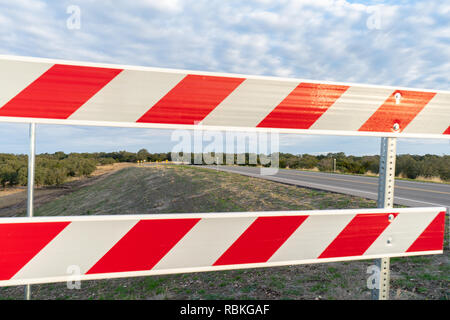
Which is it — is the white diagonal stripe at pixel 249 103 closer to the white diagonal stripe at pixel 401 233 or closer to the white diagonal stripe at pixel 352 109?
the white diagonal stripe at pixel 352 109

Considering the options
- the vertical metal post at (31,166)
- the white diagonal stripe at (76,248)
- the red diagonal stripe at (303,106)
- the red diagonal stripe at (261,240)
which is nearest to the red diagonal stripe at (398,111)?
the red diagonal stripe at (303,106)

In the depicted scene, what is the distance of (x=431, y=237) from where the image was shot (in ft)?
6.84

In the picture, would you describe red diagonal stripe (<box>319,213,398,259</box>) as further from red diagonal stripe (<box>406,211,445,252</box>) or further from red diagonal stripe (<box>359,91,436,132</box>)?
red diagonal stripe (<box>359,91,436,132</box>)

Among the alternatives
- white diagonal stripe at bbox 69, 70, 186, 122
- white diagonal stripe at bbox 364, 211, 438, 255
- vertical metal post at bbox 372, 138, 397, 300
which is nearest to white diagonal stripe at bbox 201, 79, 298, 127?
white diagonal stripe at bbox 69, 70, 186, 122

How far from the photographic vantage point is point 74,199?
19.8m

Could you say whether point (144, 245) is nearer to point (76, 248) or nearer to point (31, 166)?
point (76, 248)

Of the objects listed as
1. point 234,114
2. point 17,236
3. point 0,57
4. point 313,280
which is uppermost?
point 0,57

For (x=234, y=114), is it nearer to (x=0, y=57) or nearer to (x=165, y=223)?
(x=165, y=223)

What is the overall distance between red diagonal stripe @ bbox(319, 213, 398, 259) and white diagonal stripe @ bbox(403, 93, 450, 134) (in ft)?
2.60

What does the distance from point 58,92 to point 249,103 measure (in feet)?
4.11

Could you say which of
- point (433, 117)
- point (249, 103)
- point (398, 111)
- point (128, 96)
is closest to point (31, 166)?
point (128, 96)

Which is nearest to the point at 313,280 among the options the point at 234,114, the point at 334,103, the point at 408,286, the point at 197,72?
the point at 408,286

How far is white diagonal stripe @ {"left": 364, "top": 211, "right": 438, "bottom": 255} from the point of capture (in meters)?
1.97
